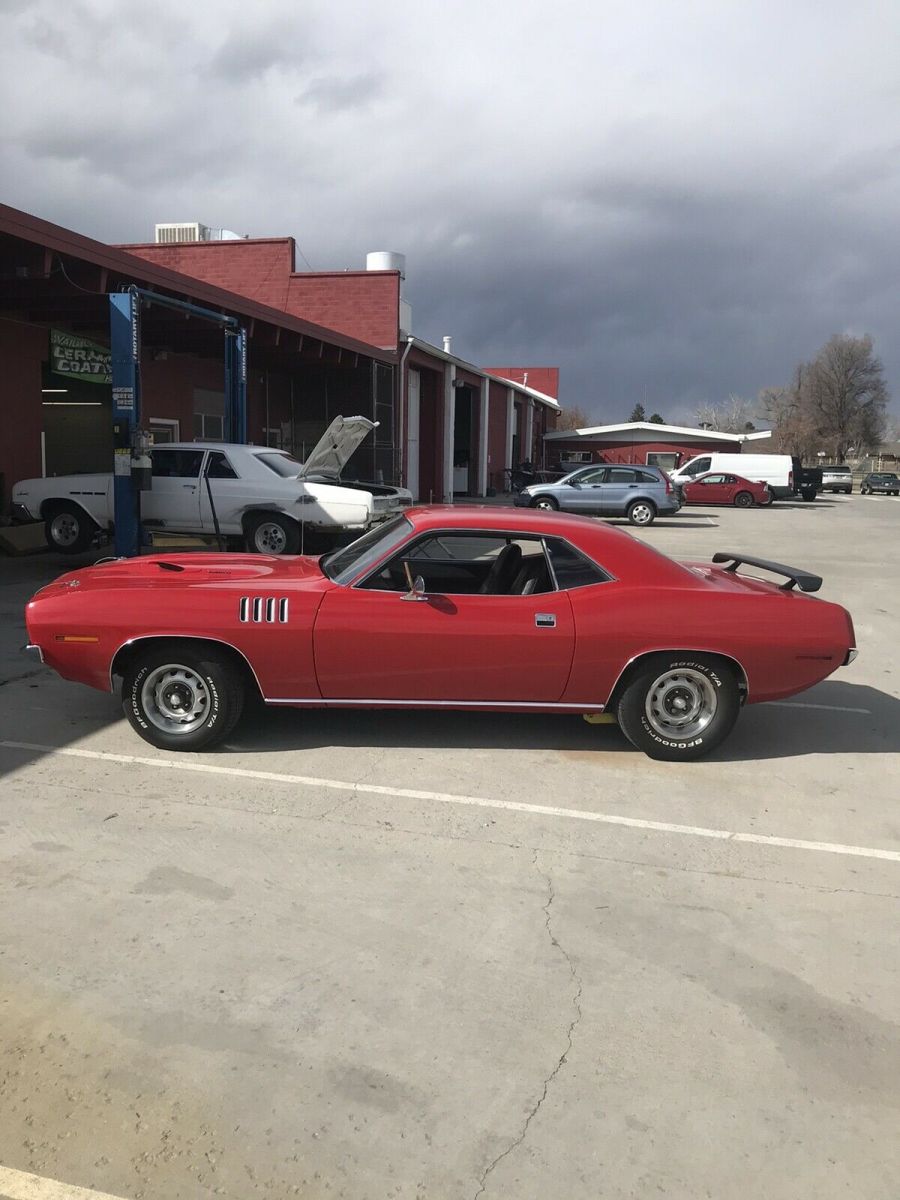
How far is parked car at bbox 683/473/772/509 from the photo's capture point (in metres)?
32.8

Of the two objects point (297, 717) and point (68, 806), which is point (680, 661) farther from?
point (68, 806)

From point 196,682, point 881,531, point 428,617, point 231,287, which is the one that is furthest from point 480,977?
point 231,287

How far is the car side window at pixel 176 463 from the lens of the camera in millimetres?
12516

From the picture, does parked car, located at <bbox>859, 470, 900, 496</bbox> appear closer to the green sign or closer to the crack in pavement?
the green sign

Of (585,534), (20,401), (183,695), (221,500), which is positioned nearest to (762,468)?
(221,500)

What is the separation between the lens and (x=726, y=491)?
32.9m

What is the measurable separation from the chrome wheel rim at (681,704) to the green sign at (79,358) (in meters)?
12.8

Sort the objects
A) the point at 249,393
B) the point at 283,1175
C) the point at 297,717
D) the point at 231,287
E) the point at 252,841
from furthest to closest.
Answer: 1. the point at 231,287
2. the point at 249,393
3. the point at 297,717
4. the point at 252,841
5. the point at 283,1175

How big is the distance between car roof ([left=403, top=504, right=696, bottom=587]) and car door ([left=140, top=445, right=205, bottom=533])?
8.01 metres

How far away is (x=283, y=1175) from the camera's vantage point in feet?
A: 7.08

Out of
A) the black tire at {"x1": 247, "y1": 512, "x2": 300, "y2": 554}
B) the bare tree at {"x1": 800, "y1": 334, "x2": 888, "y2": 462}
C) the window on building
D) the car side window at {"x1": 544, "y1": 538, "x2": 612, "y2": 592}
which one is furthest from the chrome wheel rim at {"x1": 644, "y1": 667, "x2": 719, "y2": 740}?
the bare tree at {"x1": 800, "y1": 334, "x2": 888, "y2": 462}

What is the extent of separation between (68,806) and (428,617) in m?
1.96

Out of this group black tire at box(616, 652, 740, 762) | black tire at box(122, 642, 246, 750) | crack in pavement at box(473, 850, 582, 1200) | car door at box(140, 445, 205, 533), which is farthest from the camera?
car door at box(140, 445, 205, 533)

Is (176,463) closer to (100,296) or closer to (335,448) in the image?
(335,448)
